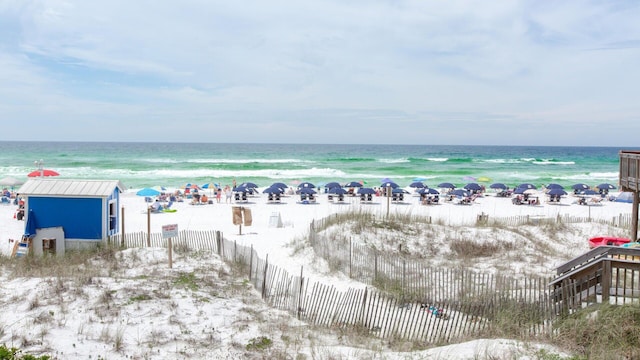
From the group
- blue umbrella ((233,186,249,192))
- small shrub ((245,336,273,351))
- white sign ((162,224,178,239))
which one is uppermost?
white sign ((162,224,178,239))

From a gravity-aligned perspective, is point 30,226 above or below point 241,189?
above

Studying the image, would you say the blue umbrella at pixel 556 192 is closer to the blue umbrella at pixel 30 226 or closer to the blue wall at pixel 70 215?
the blue wall at pixel 70 215

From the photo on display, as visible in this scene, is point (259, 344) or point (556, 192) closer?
point (259, 344)

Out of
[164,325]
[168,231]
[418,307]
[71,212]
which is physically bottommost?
[418,307]

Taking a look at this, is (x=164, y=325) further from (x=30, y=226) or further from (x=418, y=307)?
(x=30, y=226)

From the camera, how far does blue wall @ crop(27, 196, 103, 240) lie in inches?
603

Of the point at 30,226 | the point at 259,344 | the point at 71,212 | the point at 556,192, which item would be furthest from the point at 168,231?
the point at 556,192

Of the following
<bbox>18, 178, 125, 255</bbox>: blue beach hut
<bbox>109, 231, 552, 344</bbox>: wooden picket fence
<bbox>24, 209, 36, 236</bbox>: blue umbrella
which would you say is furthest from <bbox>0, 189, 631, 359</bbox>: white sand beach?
<bbox>24, 209, 36, 236</bbox>: blue umbrella

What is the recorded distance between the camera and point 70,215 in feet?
50.3

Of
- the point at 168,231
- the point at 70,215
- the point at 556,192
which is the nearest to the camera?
the point at 168,231

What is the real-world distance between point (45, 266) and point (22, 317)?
16.3ft

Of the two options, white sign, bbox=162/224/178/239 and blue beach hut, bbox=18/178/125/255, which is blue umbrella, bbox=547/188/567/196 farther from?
blue beach hut, bbox=18/178/125/255

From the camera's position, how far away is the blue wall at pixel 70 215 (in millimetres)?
15328

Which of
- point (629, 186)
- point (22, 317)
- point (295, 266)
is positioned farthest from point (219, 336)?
point (629, 186)
